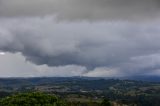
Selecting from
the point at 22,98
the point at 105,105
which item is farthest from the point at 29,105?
the point at 105,105

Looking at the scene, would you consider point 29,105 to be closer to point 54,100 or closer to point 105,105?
point 54,100

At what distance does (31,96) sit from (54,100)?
30.3ft

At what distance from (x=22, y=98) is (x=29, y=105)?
4047mm

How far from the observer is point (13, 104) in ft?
438

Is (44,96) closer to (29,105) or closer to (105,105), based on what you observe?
(29,105)

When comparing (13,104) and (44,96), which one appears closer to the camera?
(13,104)

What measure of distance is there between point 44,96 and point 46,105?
715cm

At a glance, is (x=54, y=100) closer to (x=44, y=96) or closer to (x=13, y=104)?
(x=44, y=96)

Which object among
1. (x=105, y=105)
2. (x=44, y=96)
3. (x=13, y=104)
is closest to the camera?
(x=13, y=104)

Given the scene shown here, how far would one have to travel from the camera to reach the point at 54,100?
14312 cm

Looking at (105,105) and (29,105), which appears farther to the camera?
(105,105)

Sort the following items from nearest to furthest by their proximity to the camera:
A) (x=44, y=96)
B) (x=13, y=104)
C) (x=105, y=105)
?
1. (x=13, y=104)
2. (x=44, y=96)
3. (x=105, y=105)

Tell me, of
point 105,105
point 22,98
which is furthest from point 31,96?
point 105,105

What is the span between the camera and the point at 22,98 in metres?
138
